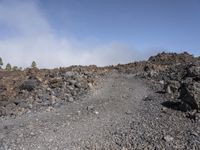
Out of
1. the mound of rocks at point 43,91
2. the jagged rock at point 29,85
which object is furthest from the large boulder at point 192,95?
the jagged rock at point 29,85

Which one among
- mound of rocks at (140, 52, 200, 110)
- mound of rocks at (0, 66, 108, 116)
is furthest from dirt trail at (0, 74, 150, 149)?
mound of rocks at (140, 52, 200, 110)

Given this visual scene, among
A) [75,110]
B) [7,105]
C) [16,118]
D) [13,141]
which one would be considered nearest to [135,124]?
[75,110]

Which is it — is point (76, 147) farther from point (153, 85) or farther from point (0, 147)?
point (153, 85)

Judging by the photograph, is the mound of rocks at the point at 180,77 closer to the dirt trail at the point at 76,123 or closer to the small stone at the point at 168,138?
the dirt trail at the point at 76,123

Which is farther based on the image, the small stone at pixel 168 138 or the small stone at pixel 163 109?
the small stone at pixel 163 109

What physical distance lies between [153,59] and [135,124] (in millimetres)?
20593

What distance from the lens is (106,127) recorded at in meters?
15.1

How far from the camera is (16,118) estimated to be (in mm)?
17938

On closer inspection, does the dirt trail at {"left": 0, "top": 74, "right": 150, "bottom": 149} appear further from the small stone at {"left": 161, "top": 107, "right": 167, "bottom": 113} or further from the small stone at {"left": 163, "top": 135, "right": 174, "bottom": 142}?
the small stone at {"left": 163, "top": 135, "right": 174, "bottom": 142}

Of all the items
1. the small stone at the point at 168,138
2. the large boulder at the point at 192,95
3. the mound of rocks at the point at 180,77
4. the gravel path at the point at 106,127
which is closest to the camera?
the small stone at the point at 168,138

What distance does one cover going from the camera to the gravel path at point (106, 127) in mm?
13375

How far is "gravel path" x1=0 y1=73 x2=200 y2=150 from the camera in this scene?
13.4 metres

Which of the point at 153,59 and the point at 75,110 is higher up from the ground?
the point at 153,59

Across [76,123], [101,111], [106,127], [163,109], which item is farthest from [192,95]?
[76,123]
